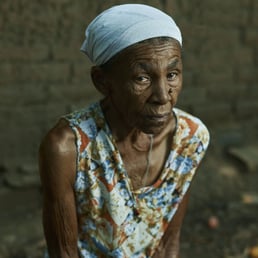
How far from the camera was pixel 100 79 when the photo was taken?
2.13 metres

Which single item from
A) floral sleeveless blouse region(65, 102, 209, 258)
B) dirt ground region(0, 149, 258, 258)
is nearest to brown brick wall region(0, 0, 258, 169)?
dirt ground region(0, 149, 258, 258)

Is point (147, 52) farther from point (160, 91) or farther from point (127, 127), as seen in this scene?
point (127, 127)

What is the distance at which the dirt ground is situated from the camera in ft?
13.7

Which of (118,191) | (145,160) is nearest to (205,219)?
(145,160)

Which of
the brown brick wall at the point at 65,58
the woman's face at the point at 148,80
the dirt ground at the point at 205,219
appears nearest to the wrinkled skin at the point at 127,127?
the woman's face at the point at 148,80

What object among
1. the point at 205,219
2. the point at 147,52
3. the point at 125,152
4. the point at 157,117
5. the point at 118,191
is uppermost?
A: the point at 147,52

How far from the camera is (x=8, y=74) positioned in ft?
13.8

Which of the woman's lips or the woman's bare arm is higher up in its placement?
the woman's lips

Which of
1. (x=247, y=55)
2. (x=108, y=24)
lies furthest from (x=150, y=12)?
(x=247, y=55)

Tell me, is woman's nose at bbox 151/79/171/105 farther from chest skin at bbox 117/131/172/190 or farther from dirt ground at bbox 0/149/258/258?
dirt ground at bbox 0/149/258/258

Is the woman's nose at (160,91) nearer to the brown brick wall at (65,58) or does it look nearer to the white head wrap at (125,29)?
the white head wrap at (125,29)

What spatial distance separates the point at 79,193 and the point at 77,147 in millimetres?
189

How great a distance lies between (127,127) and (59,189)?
374 millimetres

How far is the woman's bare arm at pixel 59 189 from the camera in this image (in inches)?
83.0
